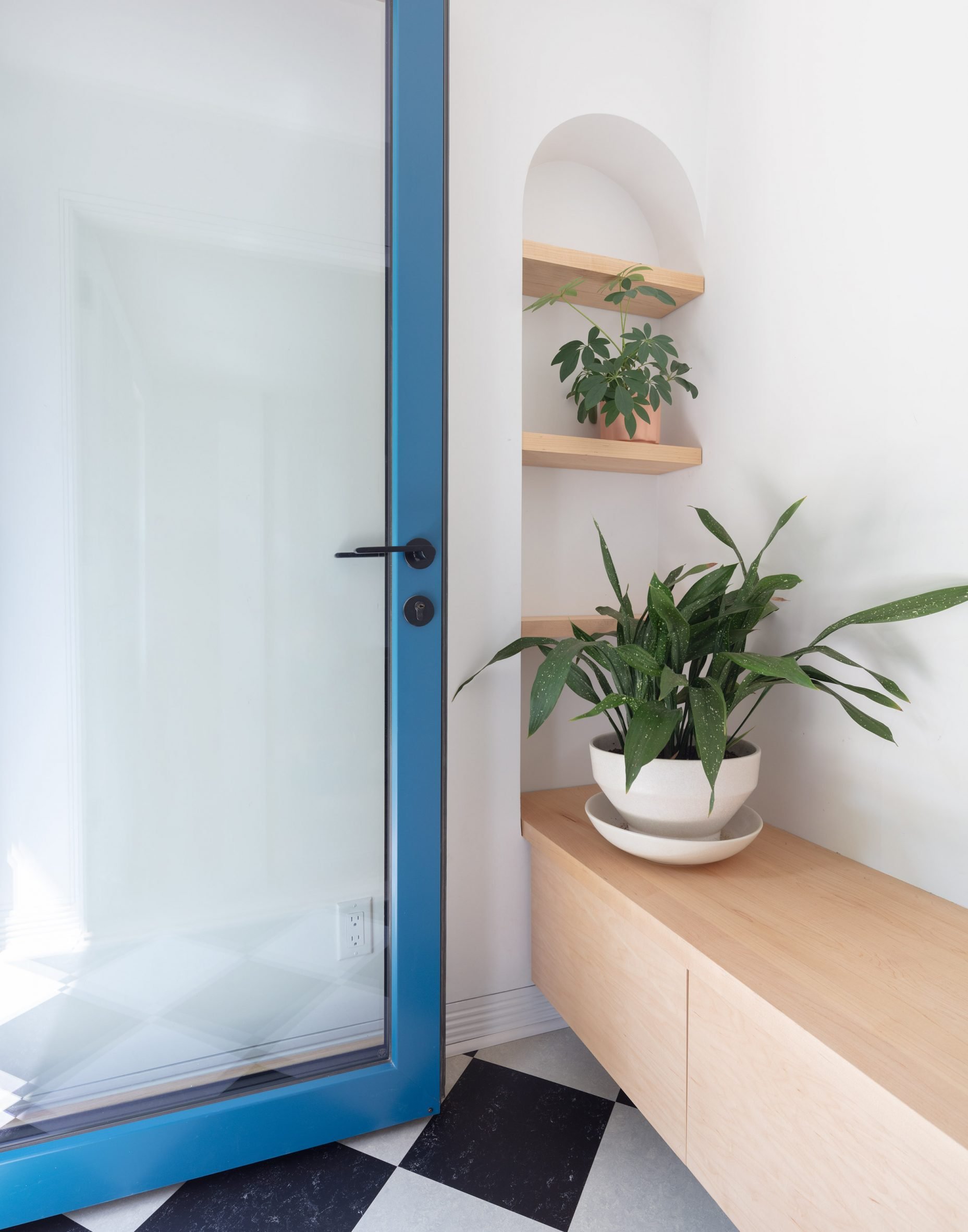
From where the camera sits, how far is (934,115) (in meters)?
1.04

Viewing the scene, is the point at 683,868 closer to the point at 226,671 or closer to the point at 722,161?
the point at 226,671

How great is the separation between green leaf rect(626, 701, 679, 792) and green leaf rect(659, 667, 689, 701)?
5 centimetres

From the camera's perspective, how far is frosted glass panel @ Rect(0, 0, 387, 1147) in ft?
3.25

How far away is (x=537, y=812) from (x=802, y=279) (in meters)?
1.16

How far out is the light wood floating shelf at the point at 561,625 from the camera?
140 cm

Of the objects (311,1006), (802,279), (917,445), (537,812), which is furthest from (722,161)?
(311,1006)

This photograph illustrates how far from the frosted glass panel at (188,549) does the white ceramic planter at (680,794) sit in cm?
42

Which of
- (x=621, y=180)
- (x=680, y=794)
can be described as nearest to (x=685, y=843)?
(x=680, y=794)

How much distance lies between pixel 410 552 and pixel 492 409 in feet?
1.33

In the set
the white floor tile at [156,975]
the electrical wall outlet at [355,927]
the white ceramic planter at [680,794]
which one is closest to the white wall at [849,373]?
the white ceramic planter at [680,794]

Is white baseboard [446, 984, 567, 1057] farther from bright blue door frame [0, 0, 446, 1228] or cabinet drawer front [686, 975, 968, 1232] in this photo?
cabinet drawer front [686, 975, 968, 1232]

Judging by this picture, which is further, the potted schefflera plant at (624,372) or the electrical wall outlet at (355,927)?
the potted schefflera plant at (624,372)

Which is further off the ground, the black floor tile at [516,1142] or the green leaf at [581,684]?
the green leaf at [581,684]

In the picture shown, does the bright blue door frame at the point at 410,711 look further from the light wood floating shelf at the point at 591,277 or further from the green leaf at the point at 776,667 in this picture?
the green leaf at the point at 776,667
